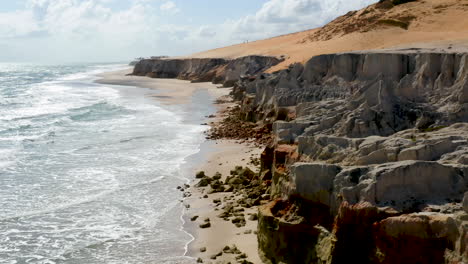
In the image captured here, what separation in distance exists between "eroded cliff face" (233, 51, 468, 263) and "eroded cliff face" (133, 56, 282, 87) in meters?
47.4

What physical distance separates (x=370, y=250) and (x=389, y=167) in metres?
1.82

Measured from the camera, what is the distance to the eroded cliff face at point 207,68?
66900 mm

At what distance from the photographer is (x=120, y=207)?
19000 mm

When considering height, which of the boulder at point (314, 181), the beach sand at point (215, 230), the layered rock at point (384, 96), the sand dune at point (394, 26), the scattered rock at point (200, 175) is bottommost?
the beach sand at point (215, 230)

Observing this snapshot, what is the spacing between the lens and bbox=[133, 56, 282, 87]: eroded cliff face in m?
66.9

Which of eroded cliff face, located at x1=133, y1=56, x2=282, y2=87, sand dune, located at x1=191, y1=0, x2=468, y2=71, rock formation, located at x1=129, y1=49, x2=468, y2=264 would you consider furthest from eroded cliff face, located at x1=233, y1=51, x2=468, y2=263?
eroded cliff face, located at x1=133, y1=56, x2=282, y2=87

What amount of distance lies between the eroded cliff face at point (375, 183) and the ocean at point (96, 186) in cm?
408

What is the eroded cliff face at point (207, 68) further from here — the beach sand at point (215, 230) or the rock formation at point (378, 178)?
the rock formation at point (378, 178)

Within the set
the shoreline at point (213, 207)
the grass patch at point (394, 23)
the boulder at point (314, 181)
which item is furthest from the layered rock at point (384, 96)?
the grass patch at point (394, 23)

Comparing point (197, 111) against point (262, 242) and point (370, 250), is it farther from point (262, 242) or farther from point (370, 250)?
point (370, 250)

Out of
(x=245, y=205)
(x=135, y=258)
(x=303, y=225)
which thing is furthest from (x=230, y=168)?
(x=303, y=225)

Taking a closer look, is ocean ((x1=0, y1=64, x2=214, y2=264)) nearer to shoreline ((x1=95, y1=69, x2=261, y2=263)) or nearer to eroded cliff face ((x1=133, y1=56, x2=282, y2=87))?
shoreline ((x1=95, y1=69, x2=261, y2=263))

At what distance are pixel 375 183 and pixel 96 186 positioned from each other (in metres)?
14.6

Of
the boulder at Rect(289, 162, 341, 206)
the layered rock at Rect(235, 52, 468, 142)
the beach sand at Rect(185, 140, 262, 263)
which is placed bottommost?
the beach sand at Rect(185, 140, 262, 263)
